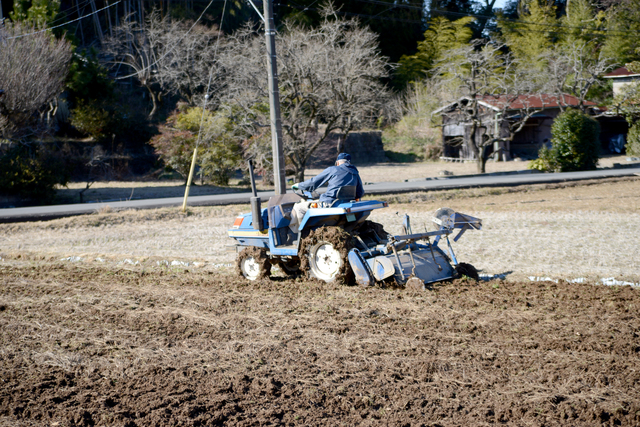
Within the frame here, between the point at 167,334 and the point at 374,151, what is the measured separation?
36.7m

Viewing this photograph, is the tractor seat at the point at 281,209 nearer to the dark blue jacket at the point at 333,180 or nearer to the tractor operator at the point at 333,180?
the tractor operator at the point at 333,180

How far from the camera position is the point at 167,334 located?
230 inches

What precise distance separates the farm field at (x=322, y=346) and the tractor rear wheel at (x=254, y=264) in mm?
215

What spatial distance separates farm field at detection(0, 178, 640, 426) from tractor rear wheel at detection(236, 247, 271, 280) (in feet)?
0.71

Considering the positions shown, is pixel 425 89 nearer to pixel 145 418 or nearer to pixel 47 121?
pixel 47 121

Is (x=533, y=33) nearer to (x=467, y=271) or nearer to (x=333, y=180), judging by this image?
(x=467, y=271)

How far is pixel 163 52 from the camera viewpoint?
36188 millimetres

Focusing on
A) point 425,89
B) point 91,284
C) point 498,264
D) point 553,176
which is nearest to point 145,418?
point 91,284

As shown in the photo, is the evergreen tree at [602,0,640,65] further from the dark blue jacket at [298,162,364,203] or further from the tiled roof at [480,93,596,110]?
the dark blue jacket at [298,162,364,203]

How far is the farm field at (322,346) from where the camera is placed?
404 centimetres

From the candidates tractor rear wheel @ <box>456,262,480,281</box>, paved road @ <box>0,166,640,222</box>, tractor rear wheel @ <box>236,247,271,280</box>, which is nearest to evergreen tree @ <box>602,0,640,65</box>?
paved road @ <box>0,166,640,222</box>

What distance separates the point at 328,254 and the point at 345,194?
0.82m

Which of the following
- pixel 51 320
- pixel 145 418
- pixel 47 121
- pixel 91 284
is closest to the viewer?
pixel 145 418

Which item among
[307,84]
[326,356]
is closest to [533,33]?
[307,84]
